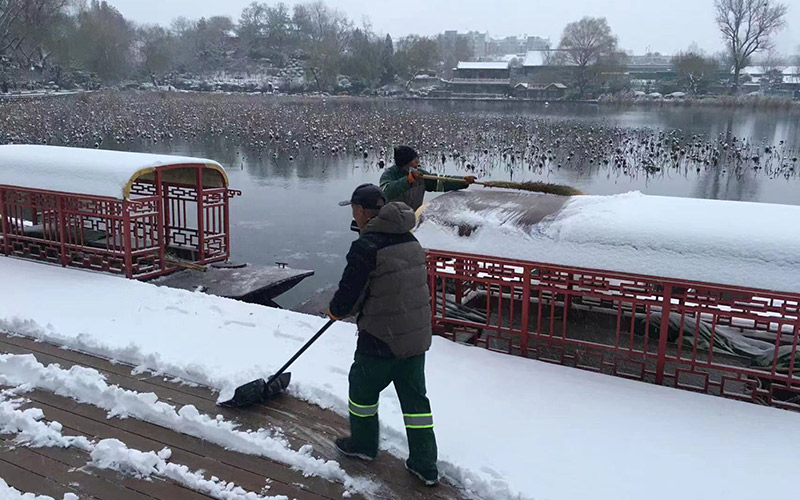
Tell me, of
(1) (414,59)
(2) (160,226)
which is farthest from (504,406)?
(1) (414,59)

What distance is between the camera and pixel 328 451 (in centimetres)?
341

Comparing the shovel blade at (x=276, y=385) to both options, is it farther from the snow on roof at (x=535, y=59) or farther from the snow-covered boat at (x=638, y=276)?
the snow on roof at (x=535, y=59)

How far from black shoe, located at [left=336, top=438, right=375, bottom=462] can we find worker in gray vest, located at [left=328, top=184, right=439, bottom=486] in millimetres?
267

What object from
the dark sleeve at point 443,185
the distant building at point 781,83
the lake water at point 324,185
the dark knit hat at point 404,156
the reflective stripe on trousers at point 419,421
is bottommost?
the lake water at point 324,185

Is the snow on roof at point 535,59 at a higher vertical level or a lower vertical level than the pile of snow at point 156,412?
higher

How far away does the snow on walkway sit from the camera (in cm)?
322

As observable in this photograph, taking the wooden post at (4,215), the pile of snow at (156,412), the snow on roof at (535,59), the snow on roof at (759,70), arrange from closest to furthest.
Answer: the pile of snow at (156,412)
the wooden post at (4,215)
the snow on roof at (759,70)
the snow on roof at (535,59)

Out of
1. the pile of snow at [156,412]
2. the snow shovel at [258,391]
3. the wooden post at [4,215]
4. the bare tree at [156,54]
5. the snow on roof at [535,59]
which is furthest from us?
the snow on roof at [535,59]

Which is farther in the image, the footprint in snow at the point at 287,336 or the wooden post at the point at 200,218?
the wooden post at the point at 200,218

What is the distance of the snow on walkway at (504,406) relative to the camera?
322 centimetres

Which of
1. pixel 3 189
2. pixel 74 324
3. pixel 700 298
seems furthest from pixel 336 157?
pixel 700 298

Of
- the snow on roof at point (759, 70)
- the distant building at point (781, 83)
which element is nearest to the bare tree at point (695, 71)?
the distant building at point (781, 83)

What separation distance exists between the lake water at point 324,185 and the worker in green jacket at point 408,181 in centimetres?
441

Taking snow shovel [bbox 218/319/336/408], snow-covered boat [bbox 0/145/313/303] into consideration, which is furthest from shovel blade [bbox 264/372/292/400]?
snow-covered boat [bbox 0/145/313/303]
